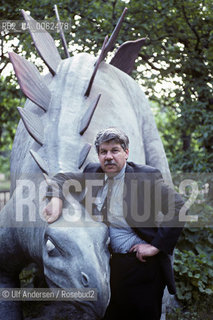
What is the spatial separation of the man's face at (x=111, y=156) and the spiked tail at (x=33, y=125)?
0.51 metres

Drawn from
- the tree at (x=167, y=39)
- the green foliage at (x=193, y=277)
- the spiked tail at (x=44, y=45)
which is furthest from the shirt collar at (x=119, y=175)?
the tree at (x=167, y=39)

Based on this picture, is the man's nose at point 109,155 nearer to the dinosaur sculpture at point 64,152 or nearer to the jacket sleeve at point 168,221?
the dinosaur sculpture at point 64,152

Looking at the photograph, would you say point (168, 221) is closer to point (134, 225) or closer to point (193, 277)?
point (134, 225)

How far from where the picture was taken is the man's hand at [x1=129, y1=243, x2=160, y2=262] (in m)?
2.39

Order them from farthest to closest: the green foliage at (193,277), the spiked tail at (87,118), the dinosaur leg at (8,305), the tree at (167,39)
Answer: the tree at (167,39) → the green foliage at (193,277) → the dinosaur leg at (8,305) → the spiked tail at (87,118)

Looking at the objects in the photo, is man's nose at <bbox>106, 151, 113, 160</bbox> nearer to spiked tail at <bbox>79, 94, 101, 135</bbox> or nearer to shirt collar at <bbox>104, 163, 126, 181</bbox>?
shirt collar at <bbox>104, 163, 126, 181</bbox>

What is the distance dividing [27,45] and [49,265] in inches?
145

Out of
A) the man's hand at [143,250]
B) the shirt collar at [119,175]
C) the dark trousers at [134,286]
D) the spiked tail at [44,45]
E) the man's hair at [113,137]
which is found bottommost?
the dark trousers at [134,286]

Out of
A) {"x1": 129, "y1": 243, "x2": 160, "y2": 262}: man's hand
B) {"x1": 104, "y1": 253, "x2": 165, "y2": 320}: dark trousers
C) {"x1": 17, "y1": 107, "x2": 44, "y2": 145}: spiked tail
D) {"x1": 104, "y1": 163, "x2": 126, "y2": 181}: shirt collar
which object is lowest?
{"x1": 104, "y1": 253, "x2": 165, "y2": 320}: dark trousers

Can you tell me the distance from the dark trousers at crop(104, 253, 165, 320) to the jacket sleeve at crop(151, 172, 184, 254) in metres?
0.17

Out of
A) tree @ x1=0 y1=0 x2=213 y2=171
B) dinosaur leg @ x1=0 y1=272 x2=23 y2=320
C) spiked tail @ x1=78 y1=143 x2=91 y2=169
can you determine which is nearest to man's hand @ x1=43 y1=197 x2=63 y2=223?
spiked tail @ x1=78 y1=143 x2=91 y2=169

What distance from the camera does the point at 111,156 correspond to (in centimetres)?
236


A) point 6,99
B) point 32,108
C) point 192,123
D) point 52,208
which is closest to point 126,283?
point 52,208

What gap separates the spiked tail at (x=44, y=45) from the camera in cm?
332
